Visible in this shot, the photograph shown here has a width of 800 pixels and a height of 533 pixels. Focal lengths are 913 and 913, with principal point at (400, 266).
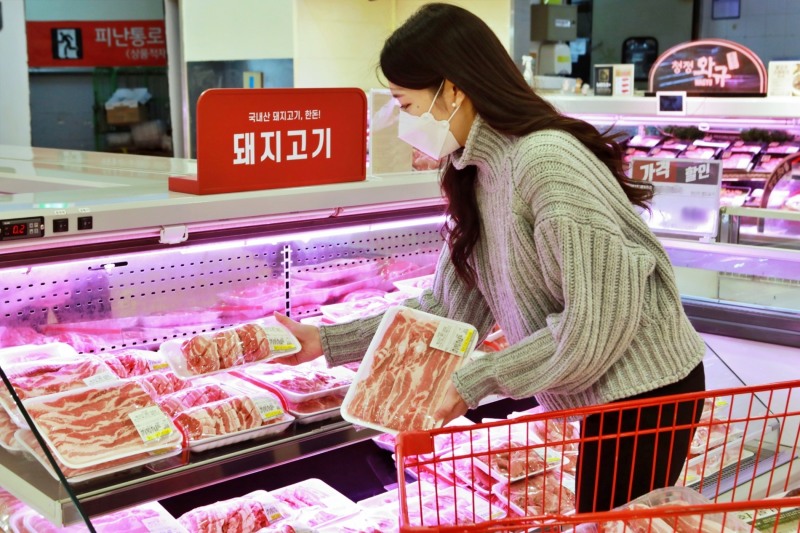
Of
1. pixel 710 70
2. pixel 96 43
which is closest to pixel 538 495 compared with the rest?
pixel 710 70

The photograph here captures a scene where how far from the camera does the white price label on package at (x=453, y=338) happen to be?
218cm

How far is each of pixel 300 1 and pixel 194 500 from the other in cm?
432

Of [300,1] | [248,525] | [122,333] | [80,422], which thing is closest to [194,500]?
[248,525]

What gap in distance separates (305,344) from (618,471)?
0.85 meters

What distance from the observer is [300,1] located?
6203 millimetres

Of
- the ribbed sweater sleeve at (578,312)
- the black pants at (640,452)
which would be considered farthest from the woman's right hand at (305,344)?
the black pants at (640,452)

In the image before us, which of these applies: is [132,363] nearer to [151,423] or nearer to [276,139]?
[151,423]

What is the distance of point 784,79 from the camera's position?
5301 mm

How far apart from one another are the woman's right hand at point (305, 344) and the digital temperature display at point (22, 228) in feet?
2.15

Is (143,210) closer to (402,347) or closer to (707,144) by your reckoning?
(402,347)

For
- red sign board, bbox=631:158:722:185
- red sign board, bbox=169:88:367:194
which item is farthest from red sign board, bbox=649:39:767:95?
red sign board, bbox=169:88:367:194

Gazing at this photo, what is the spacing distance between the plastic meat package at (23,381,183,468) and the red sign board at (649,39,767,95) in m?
4.35

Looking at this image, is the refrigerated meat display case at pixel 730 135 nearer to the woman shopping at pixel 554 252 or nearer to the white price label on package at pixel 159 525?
the woman shopping at pixel 554 252

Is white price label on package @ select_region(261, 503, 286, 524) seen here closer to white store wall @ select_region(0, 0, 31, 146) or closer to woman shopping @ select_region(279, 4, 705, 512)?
woman shopping @ select_region(279, 4, 705, 512)
